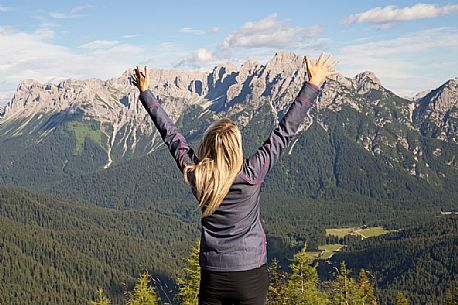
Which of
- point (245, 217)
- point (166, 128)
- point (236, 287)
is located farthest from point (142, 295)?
point (245, 217)

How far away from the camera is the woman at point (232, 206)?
6.11m

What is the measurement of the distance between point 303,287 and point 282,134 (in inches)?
867

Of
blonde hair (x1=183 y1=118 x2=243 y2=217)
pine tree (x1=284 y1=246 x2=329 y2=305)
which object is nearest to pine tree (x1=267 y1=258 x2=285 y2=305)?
pine tree (x1=284 y1=246 x2=329 y2=305)

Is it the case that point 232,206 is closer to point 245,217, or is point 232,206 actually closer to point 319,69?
point 245,217

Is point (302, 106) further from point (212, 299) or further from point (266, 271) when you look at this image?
point (212, 299)

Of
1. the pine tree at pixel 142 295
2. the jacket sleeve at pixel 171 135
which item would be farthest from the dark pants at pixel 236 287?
the pine tree at pixel 142 295

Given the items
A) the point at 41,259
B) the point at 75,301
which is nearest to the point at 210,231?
the point at 75,301

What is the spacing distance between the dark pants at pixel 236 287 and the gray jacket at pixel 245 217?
0.07 metres

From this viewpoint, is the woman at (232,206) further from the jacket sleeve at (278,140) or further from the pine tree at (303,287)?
the pine tree at (303,287)

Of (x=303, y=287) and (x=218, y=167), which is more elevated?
(x=218, y=167)

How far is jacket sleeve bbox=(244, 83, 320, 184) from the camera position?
6156mm

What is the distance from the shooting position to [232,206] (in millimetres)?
6172

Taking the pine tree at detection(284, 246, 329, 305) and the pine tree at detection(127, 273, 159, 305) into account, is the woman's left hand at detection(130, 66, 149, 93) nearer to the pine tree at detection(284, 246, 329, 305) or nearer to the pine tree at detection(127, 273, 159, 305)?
the pine tree at detection(284, 246, 329, 305)

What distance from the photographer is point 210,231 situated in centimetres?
637
